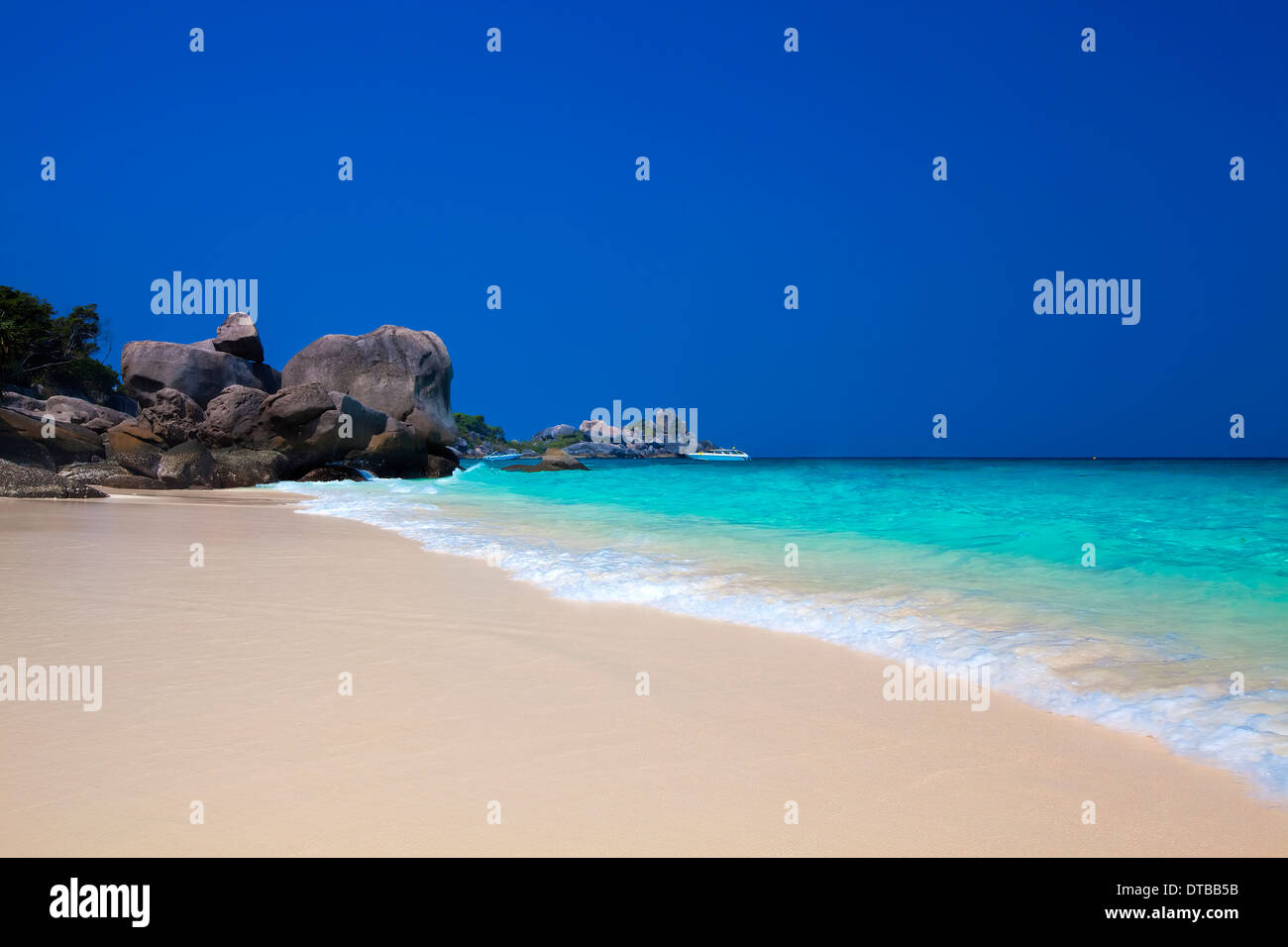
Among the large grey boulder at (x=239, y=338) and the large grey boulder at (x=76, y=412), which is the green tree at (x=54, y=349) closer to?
the large grey boulder at (x=76, y=412)

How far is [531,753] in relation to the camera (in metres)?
3.09

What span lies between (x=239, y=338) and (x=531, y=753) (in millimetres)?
37346

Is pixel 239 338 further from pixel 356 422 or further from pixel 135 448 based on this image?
pixel 135 448

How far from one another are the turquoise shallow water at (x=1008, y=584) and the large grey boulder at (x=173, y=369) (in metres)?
19.6

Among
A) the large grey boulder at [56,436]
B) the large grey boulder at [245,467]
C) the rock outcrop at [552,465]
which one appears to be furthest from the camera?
the rock outcrop at [552,465]

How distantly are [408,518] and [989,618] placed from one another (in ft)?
34.8

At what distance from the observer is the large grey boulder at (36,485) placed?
1523 cm

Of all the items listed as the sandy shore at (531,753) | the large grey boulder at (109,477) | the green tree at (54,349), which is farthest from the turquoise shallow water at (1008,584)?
the green tree at (54,349)

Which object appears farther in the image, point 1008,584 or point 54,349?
point 54,349

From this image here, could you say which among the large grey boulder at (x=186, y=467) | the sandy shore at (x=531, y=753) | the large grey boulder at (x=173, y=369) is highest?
the large grey boulder at (x=173, y=369)

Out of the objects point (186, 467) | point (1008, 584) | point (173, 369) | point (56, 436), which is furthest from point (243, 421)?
point (1008, 584)

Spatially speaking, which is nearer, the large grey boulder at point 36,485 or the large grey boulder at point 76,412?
the large grey boulder at point 36,485
